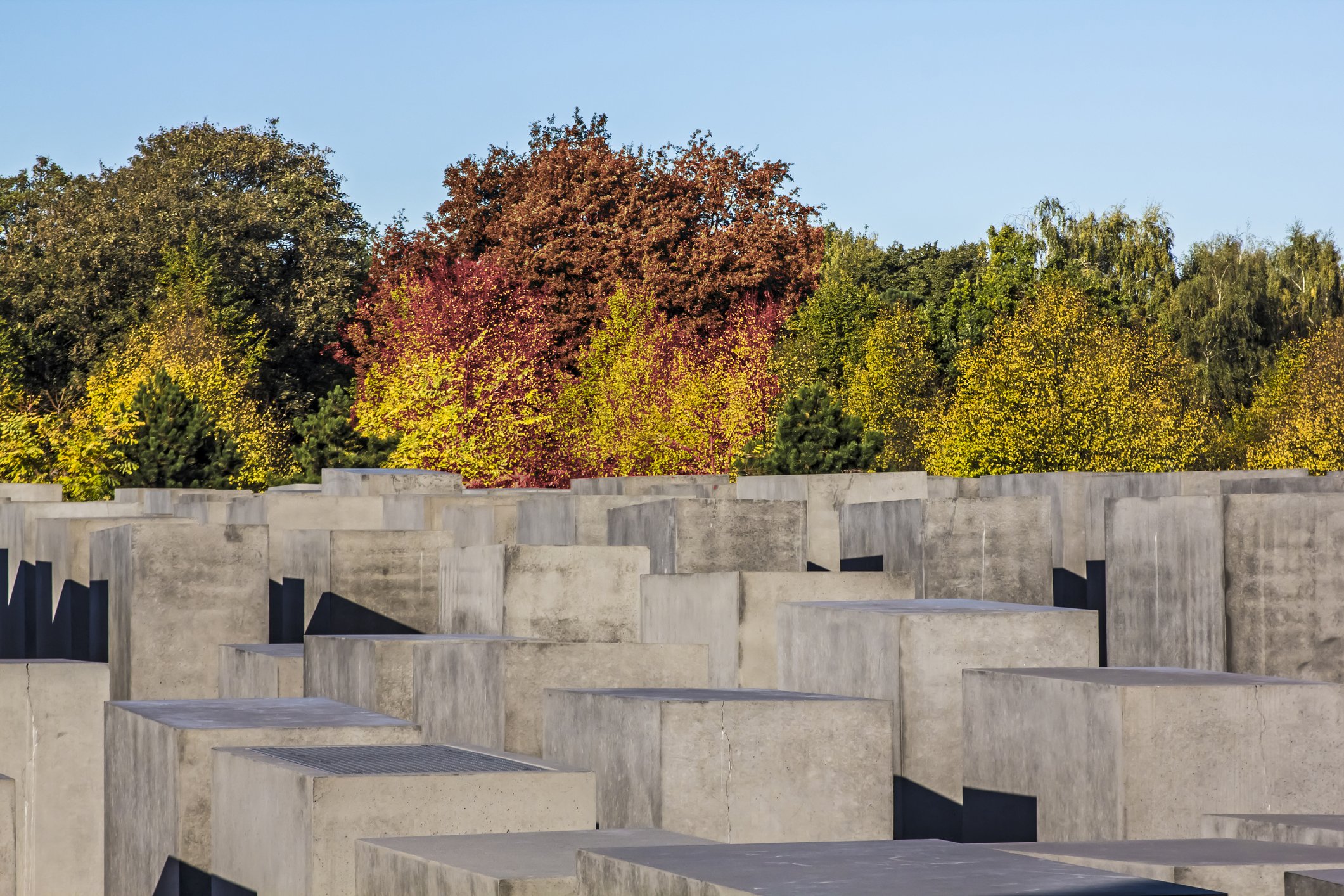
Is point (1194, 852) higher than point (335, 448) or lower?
lower

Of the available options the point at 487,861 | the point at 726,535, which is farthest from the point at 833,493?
the point at 487,861

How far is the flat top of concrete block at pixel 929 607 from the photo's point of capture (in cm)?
762

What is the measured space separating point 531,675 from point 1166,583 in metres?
3.61

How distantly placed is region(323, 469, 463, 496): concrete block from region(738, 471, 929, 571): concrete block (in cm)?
463

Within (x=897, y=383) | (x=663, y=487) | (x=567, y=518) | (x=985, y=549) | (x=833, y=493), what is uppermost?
(x=897, y=383)

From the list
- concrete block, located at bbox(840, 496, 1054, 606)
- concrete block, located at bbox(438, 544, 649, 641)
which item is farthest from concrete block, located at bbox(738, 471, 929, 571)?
concrete block, located at bbox(438, 544, 649, 641)

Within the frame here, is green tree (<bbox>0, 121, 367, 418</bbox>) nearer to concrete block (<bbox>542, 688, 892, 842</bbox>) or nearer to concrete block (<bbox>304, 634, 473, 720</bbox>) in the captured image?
concrete block (<bbox>304, 634, 473, 720</bbox>)

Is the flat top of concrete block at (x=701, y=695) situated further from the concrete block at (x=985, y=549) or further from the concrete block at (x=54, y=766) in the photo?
the concrete block at (x=985, y=549)

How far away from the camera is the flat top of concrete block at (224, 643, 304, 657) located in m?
9.27

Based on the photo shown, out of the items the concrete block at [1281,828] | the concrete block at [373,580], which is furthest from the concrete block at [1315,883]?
the concrete block at [373,580]

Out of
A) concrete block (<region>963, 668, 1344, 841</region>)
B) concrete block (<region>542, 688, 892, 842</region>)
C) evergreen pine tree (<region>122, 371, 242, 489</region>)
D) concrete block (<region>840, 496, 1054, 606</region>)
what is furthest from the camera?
evergreen pine tree (<region>122, 371, 242, 489</region>)

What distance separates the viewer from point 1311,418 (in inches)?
1483

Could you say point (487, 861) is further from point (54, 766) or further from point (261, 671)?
point (261, 671)

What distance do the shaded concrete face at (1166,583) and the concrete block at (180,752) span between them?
4.47 m
